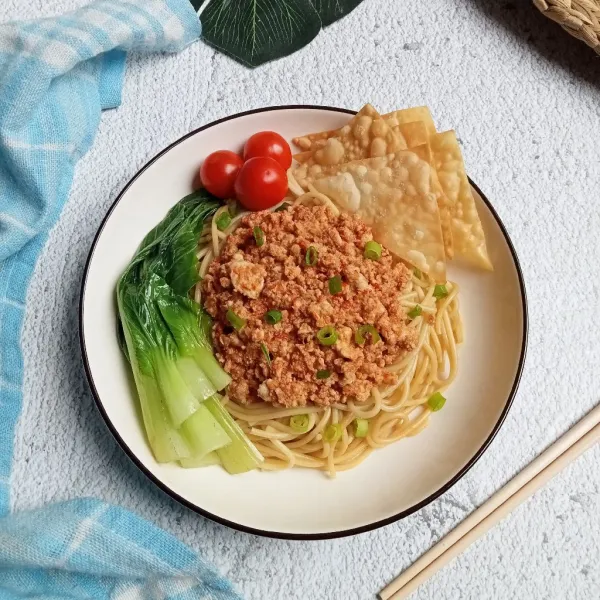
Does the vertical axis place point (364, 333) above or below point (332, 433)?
above

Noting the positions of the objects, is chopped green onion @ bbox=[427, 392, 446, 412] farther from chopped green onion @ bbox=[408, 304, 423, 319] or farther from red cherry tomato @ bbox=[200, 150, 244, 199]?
red cherry tomato @ bbox=[200, 150, 244, 199]

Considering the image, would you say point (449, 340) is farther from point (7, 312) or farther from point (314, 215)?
point (7, 312)

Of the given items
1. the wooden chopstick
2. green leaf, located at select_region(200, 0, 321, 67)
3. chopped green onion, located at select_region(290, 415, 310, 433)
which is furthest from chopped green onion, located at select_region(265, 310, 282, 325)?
green leaf, located at select_region(200, 0, 321, 67)

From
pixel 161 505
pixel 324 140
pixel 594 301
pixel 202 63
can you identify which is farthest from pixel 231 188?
pixel 594 301

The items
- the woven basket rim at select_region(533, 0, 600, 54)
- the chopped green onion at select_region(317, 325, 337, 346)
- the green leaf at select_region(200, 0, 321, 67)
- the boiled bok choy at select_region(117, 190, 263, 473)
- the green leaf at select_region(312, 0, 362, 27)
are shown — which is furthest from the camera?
the green leaf at select_region(312, 0, 362, 27)

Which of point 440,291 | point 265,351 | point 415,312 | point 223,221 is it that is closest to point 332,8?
point 223,221

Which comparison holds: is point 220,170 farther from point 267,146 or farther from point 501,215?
point 501,215

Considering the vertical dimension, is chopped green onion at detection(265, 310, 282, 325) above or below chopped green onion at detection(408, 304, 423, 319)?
below

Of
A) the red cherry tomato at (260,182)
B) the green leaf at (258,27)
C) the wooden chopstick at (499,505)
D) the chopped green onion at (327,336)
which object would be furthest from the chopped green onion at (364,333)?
the green leaf at (258,27)
